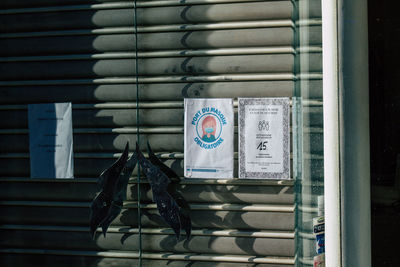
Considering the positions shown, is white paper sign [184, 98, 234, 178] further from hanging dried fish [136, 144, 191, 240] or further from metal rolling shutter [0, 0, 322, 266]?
hanging dried fish [136, 144, 191, 240]

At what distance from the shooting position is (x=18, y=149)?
5359 mm

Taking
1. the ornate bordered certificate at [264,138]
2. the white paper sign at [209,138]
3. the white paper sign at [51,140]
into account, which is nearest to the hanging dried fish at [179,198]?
the white paper sign at [209,138]

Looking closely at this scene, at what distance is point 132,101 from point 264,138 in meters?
1.23

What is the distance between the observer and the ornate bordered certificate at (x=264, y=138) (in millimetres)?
4734

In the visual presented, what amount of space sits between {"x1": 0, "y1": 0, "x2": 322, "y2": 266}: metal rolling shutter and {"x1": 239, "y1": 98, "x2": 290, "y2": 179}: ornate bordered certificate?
9cm

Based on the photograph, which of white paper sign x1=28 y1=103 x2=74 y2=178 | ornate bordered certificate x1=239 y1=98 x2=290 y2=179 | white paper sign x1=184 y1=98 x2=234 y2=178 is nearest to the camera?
ornate bordered certificate x1=239 y1=98 x2=290 y2=179

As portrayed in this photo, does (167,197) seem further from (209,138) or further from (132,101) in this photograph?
(132,101)

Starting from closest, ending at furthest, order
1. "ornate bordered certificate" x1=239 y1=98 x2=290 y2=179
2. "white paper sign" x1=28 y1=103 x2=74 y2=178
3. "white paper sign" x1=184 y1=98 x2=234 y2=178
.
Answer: "ornate bordered certificate" x1=239 y1=98 x2=290 y2=179 < "white paper sign" x1=184 y1=98 x2=234 y2=178 < "white paper sign" x1=28 y1=103 x2=74 y2=178

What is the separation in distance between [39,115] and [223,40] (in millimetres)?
1848

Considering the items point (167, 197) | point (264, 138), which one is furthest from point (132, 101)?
point (264, 138)

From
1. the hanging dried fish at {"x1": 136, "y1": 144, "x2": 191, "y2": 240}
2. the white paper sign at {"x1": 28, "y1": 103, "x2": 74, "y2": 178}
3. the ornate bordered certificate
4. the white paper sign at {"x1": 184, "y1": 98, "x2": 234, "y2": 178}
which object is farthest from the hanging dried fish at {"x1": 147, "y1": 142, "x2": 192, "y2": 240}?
the white paper sign at {"x1": 28, "y1": 103, "x2": 74, "y2": 178}

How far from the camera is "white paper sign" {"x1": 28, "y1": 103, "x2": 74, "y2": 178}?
5215 mm

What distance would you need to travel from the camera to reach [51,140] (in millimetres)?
5242

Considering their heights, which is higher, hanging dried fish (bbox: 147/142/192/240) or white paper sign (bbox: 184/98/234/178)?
white paper sign (bbox: 184/98/234/178)
